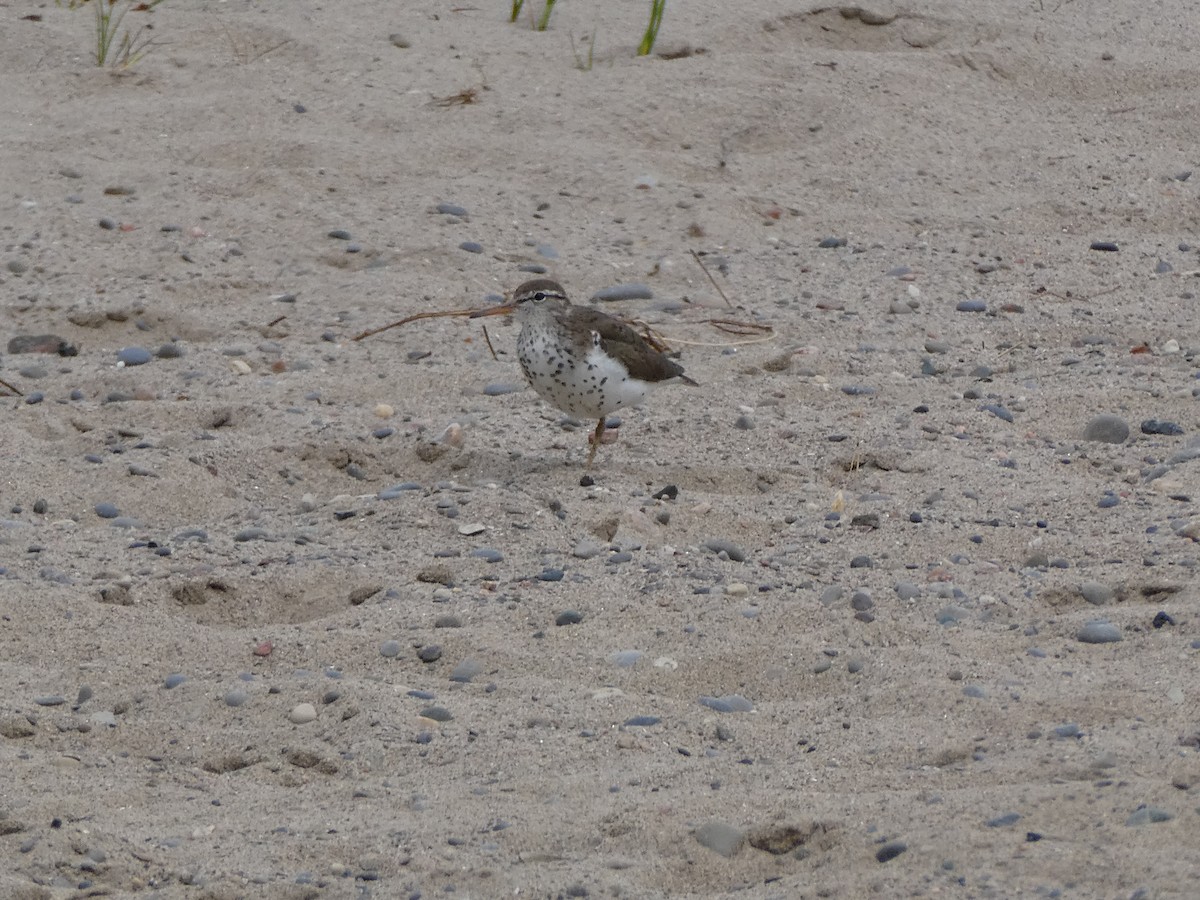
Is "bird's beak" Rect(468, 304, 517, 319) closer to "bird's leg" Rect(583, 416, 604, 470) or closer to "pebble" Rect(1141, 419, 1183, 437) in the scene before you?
"bird's leg" Rect(583, 416, 604, 470)

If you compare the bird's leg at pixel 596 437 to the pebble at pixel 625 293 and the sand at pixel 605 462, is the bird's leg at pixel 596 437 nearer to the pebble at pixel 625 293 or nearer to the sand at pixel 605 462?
the sand at pixel 605 462

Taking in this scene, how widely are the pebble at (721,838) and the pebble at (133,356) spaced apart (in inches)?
134

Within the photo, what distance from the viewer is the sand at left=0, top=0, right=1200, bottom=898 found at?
3.24 meters

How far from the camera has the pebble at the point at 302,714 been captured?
3.72 meters

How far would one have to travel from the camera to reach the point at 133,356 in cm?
593

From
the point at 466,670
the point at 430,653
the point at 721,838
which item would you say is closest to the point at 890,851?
the point at 721,838

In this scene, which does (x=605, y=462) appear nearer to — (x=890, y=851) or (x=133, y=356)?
(x=133, y=356)

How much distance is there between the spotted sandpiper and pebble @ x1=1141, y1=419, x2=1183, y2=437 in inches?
60.2

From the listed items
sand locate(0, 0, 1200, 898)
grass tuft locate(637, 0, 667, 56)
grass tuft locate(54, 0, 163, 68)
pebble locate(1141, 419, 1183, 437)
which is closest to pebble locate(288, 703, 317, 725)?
sand locate(0, 0, 1200, 898)

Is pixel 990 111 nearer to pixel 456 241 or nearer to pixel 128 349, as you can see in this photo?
pixel 456 241

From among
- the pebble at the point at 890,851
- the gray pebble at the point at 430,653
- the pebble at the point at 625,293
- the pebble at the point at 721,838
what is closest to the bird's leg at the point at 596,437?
the pebble at the point at 625,293

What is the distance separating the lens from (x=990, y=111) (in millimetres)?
7883

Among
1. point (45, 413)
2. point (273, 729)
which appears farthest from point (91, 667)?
point (45, 413)

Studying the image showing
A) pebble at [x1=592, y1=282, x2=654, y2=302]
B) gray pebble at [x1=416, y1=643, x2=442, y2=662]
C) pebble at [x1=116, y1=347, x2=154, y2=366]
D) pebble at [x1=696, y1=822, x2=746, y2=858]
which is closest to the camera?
pebble at [x1=696, y1=822, x2=746, y2=858]
